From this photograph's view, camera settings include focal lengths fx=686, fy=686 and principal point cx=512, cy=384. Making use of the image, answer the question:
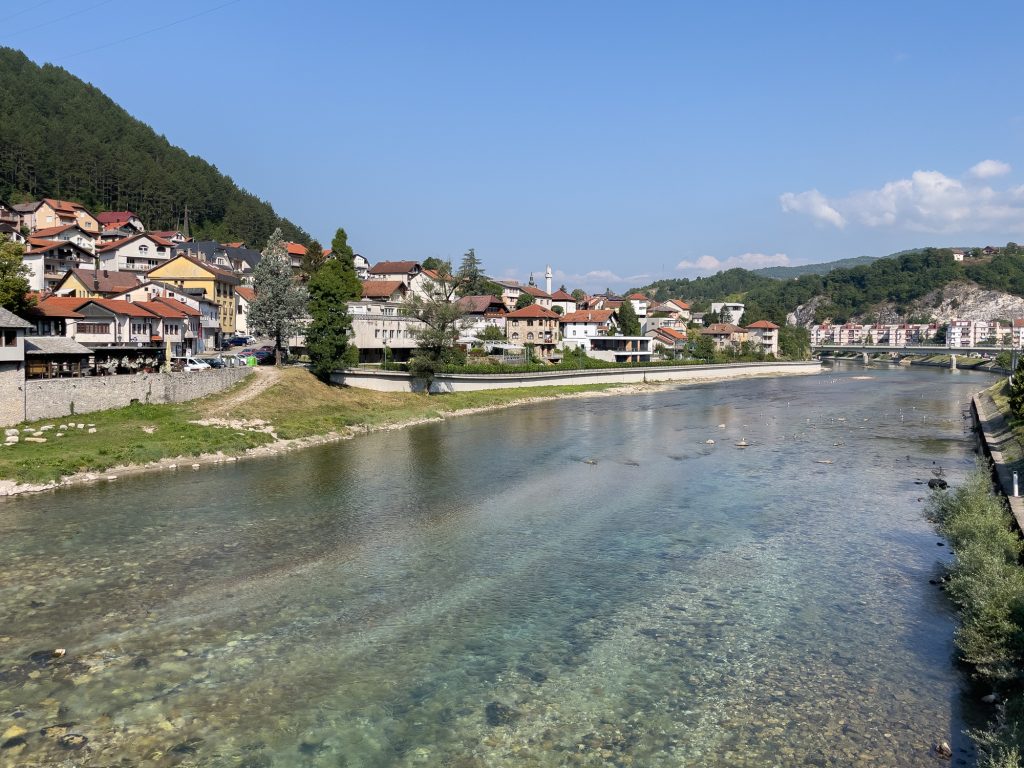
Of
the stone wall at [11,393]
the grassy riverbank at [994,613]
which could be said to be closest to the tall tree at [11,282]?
the stone wall at [11,393]

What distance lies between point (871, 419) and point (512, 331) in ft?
156

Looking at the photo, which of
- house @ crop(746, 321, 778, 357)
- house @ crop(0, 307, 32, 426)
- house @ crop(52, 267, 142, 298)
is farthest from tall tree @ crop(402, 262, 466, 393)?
house @ crop(746, 321, 778, 357)

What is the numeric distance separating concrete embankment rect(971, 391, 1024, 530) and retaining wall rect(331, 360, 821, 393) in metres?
38.6

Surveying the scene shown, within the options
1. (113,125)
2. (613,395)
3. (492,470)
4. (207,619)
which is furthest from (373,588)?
(113,125)

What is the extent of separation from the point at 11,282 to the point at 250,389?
14.4 metres

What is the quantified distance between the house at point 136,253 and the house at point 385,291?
26.8 meters

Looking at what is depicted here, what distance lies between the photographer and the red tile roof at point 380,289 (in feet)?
271

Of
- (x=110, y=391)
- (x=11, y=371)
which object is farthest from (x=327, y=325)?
(x=11, y=371)

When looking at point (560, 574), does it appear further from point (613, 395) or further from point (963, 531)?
point (613, 395)

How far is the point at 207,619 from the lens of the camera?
16.7 meters

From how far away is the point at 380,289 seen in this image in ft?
276

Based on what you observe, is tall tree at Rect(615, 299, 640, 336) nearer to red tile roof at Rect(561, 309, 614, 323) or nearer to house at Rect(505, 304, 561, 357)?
red tile roof at Rect(561, 309, 614, 323)

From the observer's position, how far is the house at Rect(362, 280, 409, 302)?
82.2 m

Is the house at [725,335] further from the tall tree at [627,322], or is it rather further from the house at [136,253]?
the house at [136,253]
